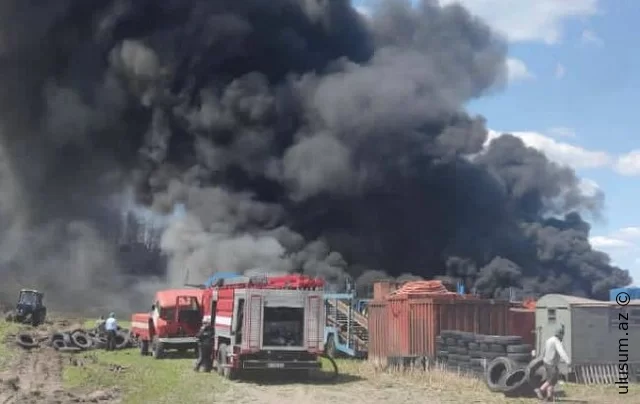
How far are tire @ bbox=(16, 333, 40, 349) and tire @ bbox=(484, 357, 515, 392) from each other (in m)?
18.9

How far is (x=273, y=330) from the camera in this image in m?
21.3

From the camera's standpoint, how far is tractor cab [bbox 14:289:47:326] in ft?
140

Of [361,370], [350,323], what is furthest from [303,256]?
[361,370]

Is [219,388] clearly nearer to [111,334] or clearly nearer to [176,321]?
[176,321]

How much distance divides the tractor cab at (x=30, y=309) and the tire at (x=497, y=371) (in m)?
30.1

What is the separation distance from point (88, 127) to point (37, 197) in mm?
10070

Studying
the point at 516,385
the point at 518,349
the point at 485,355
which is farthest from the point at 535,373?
the point at 485,355

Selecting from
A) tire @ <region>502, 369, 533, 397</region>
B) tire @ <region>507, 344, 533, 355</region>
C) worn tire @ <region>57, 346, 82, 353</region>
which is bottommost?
tire @ <region>502, 369, 533, 397</region>

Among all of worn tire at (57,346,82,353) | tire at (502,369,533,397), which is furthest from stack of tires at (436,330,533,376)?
worn tire at (57,346,82,353)

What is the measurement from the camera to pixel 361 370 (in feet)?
78.7

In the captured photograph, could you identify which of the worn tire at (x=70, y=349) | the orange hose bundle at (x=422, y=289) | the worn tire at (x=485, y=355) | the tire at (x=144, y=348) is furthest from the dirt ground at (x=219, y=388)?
the worn tire at (x=70, y=349)

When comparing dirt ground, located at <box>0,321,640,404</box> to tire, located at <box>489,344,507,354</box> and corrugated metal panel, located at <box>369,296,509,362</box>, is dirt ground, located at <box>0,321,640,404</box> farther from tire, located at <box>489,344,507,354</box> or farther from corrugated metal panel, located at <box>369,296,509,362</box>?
corrugated metal panel, located at <box>369,296,509,362</box>

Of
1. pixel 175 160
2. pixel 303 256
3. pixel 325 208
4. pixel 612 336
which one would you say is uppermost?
pixel 175 160

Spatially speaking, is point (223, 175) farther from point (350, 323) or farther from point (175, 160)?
point (350, 323)
